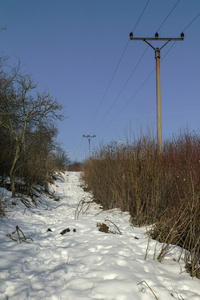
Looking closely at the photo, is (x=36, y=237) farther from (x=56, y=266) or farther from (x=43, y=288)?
(x=43, y=288)

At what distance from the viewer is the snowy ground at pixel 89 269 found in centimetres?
263

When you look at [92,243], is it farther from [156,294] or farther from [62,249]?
[156,294]

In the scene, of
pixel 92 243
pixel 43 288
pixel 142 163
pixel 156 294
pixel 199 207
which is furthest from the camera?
pixel 142 163

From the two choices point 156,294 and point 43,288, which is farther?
point 43,288

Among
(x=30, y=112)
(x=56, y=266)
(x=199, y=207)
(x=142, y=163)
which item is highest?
(x=30, y=112)

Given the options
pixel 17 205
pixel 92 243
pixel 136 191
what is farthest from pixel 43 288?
pixel 17 205

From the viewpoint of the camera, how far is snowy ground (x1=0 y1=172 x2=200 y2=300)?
2631 millimetres

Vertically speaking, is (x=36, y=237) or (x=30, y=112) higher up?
(x=30, y=112)

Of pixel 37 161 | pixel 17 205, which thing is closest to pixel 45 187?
pixel 37 161

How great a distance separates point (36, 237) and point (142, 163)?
2.67 metres

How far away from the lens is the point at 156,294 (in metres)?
2.61

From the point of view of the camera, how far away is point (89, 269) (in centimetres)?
322

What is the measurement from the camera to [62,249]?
4070 mm

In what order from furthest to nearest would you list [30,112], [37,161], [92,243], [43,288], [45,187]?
[45,187] < [37,161] < [30,112] < [92,243] < [43,288]
